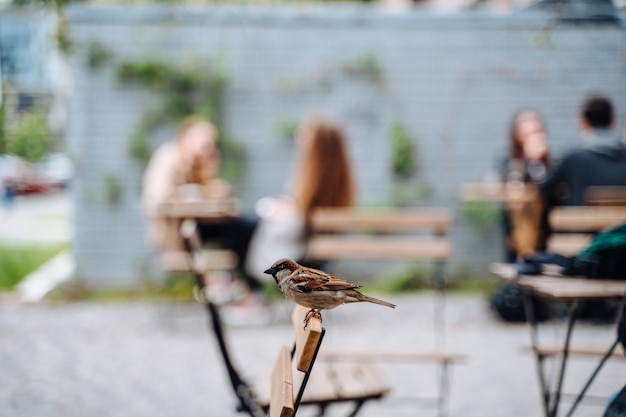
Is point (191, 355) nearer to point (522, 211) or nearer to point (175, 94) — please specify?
point (522, 211)

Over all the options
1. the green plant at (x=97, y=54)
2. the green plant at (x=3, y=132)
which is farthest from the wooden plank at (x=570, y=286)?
the green plant at (x=97, y=54)

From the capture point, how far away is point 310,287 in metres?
2.53

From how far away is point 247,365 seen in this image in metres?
5.79

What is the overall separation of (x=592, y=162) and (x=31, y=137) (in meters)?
5.52

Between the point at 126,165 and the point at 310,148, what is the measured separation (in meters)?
2.82

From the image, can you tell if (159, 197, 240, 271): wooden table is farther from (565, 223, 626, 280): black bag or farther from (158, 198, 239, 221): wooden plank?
(565, 223, 626, 280): black bag

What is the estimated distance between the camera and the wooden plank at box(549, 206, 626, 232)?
5.38 metres

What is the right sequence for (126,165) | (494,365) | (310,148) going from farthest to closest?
1. (126,165)
2. (310,148)
3. (494,365)

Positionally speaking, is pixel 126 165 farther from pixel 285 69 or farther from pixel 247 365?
pixel 247 365

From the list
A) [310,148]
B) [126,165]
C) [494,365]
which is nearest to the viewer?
[494,365]

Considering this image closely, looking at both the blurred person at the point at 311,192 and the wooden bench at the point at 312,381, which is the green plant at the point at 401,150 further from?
the wooden bench at the point at 312,381

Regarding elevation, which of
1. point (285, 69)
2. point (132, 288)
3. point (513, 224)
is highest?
point (285, 69)

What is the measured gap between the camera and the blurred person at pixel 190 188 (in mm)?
7207

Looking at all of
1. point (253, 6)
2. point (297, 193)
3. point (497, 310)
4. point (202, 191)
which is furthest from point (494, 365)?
point (253, 6)
